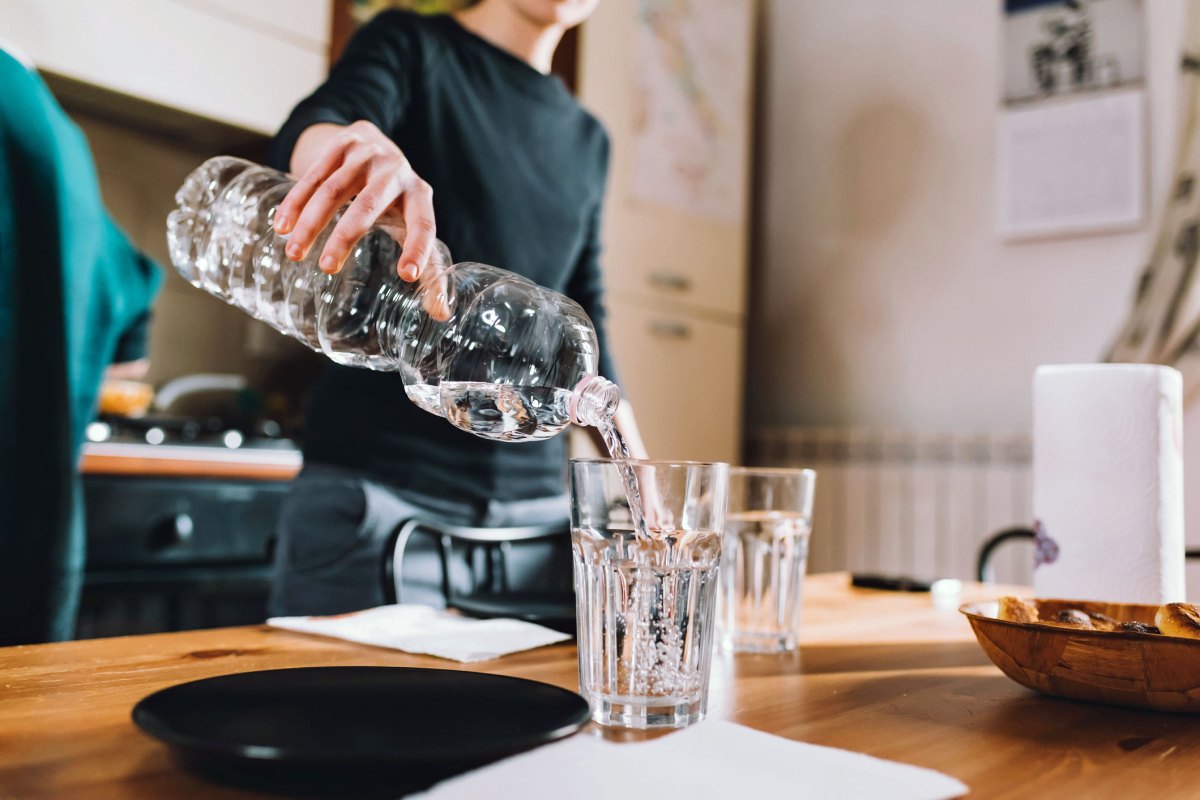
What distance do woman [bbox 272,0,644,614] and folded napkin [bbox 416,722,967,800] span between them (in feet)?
2.13

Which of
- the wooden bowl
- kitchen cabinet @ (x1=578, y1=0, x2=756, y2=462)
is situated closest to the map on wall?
kitchen cabinet @ (x1=578, y1=0, x2=756, y2=462)

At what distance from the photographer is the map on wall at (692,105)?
101 inches

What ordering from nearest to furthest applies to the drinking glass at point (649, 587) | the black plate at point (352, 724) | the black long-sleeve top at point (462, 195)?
the black plate at point (352, 724), the drinking glass at point (649, 587), the black long-sleeve top at point (462, 195)

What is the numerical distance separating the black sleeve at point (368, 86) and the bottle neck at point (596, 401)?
1.51ft

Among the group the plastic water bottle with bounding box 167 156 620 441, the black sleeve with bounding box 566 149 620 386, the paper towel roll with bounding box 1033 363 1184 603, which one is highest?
the black sleeve with bounding box 566 149 620 386

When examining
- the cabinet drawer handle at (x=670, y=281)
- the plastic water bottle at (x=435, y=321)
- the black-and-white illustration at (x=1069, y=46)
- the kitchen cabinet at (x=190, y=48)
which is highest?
the black-and-white illustration at (x=1069, y=46)

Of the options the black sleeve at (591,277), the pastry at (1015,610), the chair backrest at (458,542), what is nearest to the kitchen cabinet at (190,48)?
the black sleeve at (591,277)

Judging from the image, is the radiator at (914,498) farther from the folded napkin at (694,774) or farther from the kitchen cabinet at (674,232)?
the folded napkin at (694,774)

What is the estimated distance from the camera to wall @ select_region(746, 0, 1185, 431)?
2.43m

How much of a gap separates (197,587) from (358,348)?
3.31 ft

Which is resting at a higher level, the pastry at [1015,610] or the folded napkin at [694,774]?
the pastry at [1015,610]

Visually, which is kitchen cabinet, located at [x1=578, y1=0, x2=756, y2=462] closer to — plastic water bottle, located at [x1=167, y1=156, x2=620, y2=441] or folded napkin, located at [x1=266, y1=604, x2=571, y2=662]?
plastic water bottle, located at [x1=167, y1=156, x2=620, y2=441]

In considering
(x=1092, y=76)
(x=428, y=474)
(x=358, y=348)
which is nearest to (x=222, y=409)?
(x=428, y=474)

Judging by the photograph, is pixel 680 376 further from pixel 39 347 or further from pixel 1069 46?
pixel 39 347
